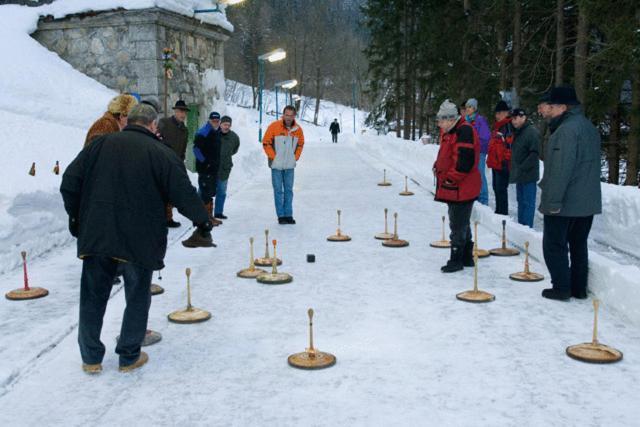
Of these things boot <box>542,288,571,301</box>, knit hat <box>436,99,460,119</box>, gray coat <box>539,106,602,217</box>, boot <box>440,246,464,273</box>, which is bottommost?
boot <box>542,288,571,301</box>

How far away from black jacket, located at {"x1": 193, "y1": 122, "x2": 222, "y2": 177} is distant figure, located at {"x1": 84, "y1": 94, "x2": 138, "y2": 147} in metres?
3.96

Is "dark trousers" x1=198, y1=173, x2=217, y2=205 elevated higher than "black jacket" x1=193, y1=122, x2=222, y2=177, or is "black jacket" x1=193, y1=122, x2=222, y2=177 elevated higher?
"black jacket" x1=193, y1=122, x2=222, y2=177

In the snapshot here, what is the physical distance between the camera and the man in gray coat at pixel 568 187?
245 inches

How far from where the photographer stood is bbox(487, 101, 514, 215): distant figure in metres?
10.6

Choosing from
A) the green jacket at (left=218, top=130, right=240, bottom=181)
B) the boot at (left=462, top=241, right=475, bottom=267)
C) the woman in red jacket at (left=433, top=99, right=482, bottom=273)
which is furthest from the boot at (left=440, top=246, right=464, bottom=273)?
the green jacket at (left=218, top=130, right=240, bottom=181)

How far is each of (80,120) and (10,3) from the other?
601cm

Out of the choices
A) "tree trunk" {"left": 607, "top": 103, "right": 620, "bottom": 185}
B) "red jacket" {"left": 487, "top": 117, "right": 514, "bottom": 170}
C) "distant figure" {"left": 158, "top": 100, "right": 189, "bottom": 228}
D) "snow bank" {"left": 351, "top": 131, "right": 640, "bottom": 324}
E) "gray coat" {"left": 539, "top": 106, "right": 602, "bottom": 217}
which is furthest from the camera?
"tree trunk" {"left": 607, "top": 103, "right": 620, "bottom": 185}

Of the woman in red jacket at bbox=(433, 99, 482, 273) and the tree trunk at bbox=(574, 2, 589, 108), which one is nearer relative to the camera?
the woman in red jacket at bbox=(433, 99, 482, 273)

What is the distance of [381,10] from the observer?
1597 inches

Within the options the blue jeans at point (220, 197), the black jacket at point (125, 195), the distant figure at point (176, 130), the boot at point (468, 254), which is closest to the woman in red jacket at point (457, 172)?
the boot at point (468, 254)

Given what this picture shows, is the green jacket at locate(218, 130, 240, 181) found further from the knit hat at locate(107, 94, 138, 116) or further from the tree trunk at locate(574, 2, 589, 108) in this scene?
the tree trunk at locate(574, 2, 589, 108)

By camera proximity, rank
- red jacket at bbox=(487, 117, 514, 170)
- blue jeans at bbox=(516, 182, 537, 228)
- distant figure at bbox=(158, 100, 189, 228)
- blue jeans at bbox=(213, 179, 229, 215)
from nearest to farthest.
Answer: blue jeans at bbox=(516, 182, 537, 228)
distant figure at bbox=(158, 100, 189, 228)
red jacket at bbox=(487, 117, 514, 170)
blue jeans at bbox=(213, 179, 229, 215)

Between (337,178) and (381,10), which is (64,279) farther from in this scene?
(381,10)

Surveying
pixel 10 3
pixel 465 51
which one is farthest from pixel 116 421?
pixel 465 51
